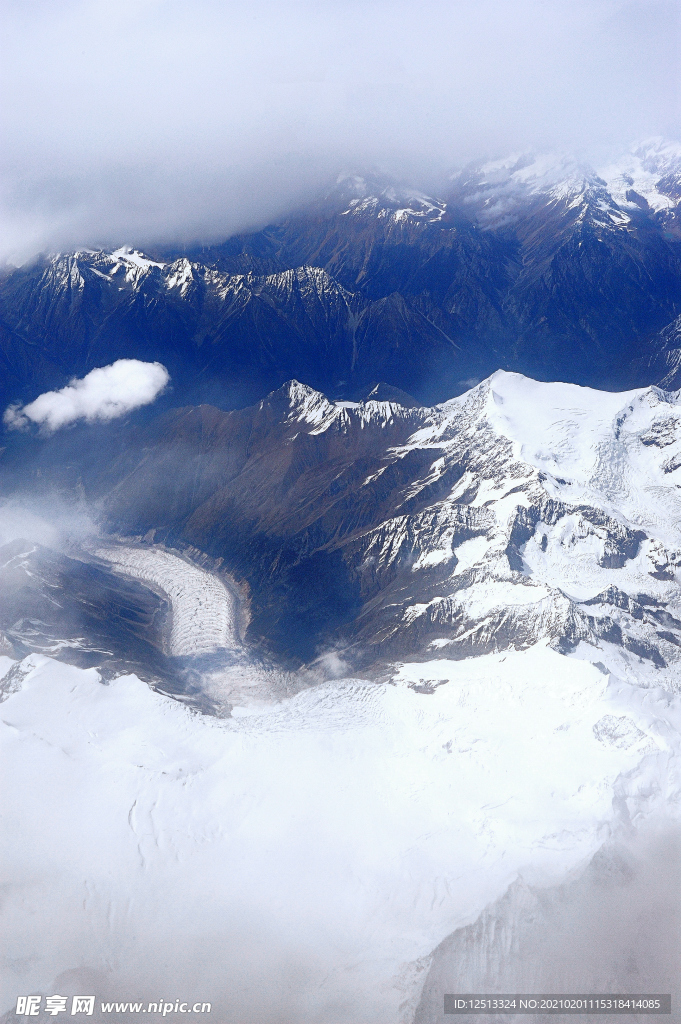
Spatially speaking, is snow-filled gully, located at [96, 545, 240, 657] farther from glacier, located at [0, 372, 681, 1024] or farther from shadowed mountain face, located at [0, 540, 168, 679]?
shadowed mountain face, located at [0, 540, 168, 679]

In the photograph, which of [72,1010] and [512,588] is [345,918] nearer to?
[72,1010]

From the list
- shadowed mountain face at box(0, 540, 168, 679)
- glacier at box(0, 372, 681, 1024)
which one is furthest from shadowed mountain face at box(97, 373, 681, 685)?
shadowed mountain face at box(0, 540, 168, 679)

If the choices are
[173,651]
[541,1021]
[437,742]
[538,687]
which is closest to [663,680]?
[538,687]

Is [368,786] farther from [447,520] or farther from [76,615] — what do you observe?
[447,520]

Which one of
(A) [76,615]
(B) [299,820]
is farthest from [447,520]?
(B) [299,820]

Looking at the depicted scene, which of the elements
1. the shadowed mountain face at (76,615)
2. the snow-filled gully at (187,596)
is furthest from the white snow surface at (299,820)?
the snow-filled gully at (187,596)
